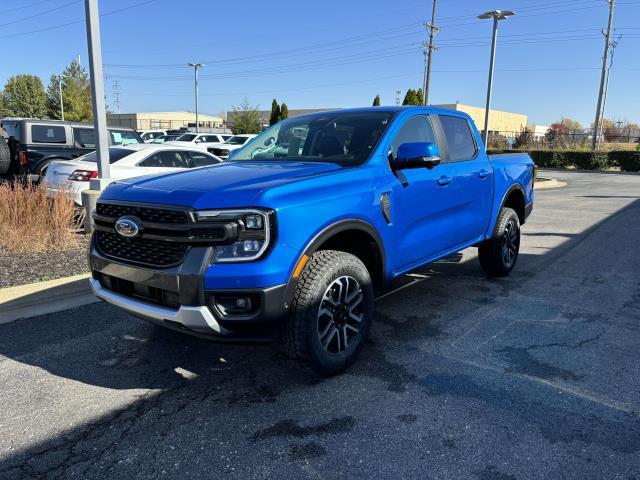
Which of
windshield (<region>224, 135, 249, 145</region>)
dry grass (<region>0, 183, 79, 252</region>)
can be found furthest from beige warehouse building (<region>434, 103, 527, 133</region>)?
dry grass (<region>0, 183, 79, 252</region>)

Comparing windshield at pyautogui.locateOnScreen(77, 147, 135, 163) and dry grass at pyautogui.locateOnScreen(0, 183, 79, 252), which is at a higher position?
windshield at pyautogui.locateOnScreen(77, 147, 135, 163)

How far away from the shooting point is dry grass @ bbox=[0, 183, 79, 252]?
6453 mm

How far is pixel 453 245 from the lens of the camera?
4770 mm

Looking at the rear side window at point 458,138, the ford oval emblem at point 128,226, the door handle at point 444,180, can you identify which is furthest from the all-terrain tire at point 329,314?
the rear side window at point 458,138

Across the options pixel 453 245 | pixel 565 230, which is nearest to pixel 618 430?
pixel 453 245

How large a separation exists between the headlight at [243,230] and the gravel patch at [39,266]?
11.2 feet

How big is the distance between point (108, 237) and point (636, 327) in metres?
4.49

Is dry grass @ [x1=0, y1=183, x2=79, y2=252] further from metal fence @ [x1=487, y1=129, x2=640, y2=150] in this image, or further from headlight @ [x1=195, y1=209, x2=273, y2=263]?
metal fence @ [x1=487, y1=129, x2=640, y2=150]

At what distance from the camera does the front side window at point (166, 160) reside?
9227mm

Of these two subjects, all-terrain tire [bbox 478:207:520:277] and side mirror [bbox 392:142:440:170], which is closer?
side mirror [bbox 392:142:440:170]

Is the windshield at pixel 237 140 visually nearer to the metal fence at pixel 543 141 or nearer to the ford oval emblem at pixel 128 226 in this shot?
the metal fence at pixel 543 141

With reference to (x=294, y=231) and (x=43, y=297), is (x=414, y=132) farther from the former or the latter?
(x=43, y=297)

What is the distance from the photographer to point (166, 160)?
9523 mm

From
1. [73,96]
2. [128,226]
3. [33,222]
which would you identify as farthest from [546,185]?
[73,96]
